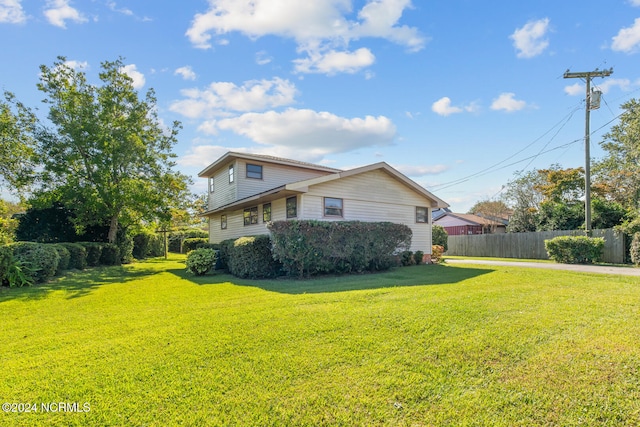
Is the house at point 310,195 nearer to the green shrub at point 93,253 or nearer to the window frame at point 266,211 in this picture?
the window frame at point 266,211

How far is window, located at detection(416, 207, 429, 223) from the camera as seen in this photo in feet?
53.3

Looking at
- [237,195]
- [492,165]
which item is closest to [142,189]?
[237,195]

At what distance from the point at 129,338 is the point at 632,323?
7.13 m

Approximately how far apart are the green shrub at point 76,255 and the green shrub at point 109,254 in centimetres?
247

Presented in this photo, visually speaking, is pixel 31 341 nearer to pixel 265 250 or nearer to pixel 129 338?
pixel 129 338

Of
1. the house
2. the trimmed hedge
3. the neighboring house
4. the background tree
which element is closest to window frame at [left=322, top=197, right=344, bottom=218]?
the house

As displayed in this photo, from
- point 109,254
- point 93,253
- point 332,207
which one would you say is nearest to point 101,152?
point 93,253

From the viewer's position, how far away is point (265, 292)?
7906 millimetres

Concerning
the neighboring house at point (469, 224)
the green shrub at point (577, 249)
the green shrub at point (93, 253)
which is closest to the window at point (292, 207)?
the green shrub at point (93, 253)

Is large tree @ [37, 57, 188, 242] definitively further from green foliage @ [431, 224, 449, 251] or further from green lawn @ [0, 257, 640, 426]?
green foliage @ [431, 224, 449, 251]

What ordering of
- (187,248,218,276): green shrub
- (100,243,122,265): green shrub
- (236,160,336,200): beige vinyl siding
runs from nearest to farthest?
1. (187,248,218,276): green shrub
2. (236,160,336,200): beige vinyl siding
3. (100,243,122,265): green shrub

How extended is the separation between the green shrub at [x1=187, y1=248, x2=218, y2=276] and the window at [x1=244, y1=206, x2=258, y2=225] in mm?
3342

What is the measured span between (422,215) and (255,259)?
9.25m

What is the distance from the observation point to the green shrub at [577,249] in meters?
14.1
